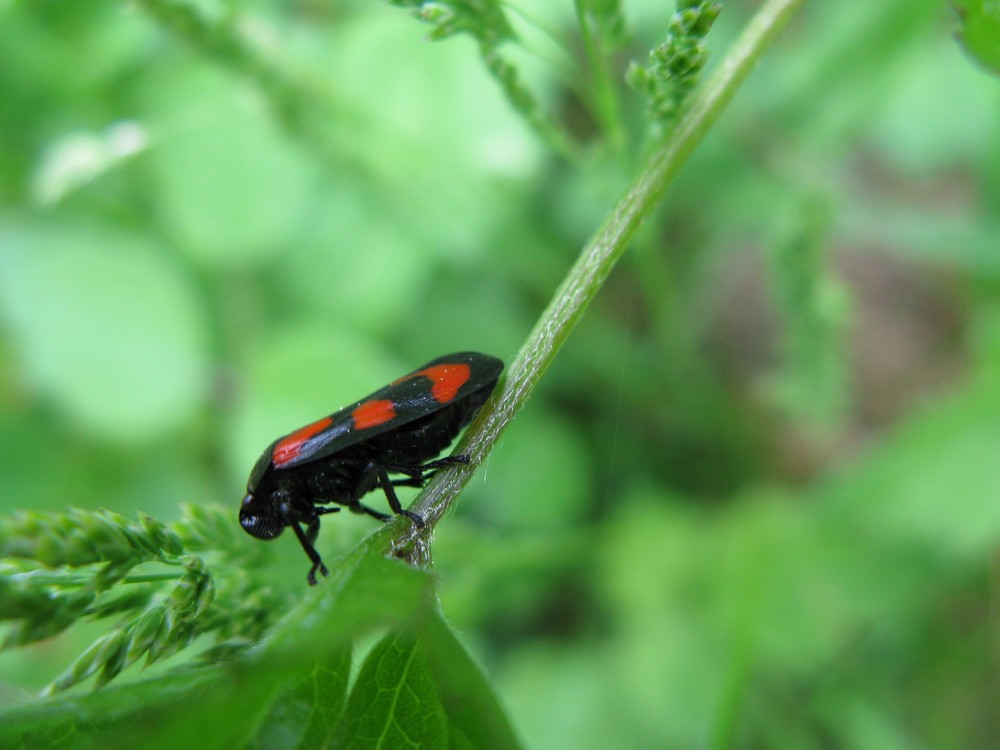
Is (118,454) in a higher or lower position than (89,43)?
lower

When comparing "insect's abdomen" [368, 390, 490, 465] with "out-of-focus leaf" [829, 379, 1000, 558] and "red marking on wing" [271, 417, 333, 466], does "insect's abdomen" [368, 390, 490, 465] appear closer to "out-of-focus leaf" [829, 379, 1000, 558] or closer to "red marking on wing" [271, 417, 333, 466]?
"red marking on wing" [271, 417, 333, 466]

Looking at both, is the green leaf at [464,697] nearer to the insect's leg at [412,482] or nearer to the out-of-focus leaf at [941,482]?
the insect's leg at [412,482]

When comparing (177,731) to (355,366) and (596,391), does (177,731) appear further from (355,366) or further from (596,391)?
(596,391)

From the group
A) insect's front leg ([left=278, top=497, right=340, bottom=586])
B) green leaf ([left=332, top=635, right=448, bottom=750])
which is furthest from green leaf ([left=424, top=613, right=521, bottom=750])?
insect's front leg ([left=278, top=497, right=340, bottom=586])

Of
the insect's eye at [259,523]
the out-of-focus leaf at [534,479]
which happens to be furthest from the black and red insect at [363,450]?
the out-of-focus leaf at [534,479]

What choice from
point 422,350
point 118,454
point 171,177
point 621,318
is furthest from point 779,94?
point 118,454
